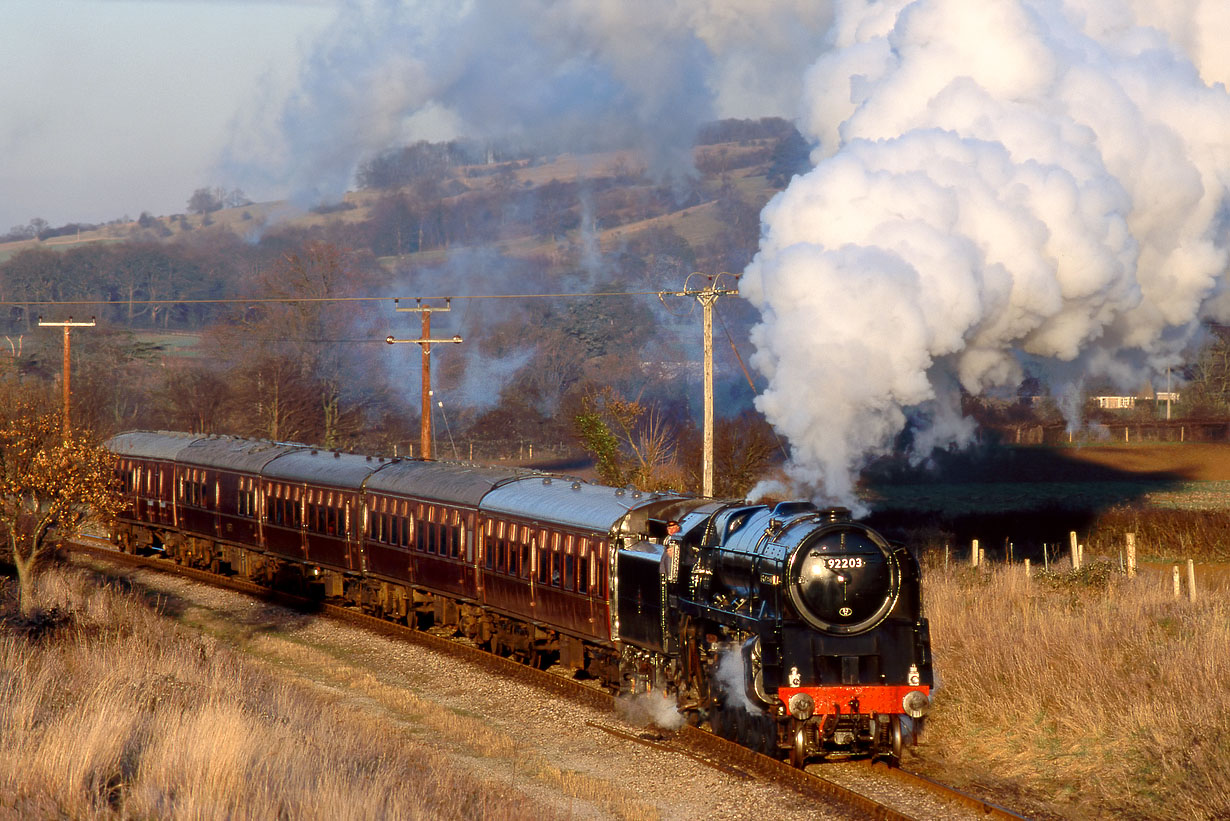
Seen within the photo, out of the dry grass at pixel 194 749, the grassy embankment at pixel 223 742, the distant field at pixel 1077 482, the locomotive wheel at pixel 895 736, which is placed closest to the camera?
the dry grass at pixel 194 749

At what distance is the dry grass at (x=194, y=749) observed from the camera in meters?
10.7

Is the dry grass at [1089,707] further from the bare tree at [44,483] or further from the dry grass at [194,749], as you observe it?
the bare tree at [44,483]

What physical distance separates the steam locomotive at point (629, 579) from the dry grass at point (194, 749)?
3.19 metres

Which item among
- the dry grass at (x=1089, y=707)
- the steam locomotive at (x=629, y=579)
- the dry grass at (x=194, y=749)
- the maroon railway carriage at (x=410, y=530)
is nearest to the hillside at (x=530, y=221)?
the maroon railway carriage at (x=410, y=530)

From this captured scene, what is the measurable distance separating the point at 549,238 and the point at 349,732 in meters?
114

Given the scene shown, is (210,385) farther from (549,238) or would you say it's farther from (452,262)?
(549,238)

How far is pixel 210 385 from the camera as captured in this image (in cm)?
6819

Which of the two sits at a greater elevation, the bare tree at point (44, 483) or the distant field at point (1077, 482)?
the bare tree at point (44, 483)

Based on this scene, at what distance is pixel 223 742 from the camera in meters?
12.2

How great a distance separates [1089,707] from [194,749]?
9.98 metres

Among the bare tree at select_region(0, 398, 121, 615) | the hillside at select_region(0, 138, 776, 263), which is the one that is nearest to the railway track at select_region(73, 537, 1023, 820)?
the bare tree at select_region(0, 398, 121, 615)

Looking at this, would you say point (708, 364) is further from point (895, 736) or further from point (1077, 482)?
point (1077, 482)

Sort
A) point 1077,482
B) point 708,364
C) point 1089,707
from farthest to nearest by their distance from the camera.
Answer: point 1077,482 → point 708,364 → point 1089,707

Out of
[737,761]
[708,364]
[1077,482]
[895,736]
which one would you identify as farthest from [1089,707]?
[1077,482]
